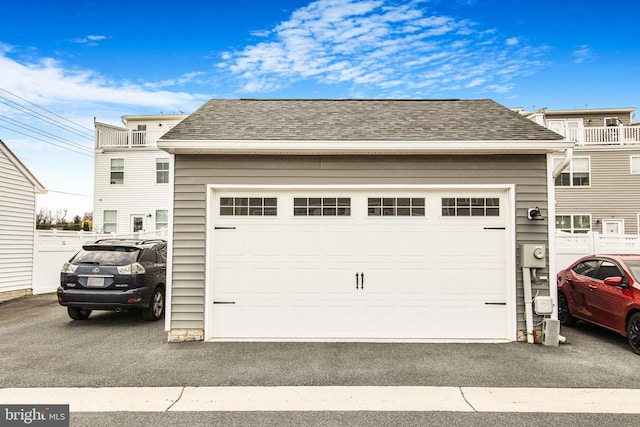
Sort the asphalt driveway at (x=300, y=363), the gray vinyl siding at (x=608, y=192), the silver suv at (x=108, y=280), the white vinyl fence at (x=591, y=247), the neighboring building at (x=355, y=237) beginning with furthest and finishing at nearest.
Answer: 1. the gray vinyl siding at (x=608, y=192)
2. the white vinyl fence at (x=591, y=247)
3. the silver suv at (x=108, y=280)
4. the neighboring building at (x=355, y=237)
5. the asphalt driveway at (x=300, y=363)

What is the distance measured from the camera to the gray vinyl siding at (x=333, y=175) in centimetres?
661

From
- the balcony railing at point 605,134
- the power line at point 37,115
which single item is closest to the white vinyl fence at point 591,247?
the balcony railing at point 605,134

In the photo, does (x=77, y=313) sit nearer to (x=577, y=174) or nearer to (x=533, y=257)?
(x=533, y=257)

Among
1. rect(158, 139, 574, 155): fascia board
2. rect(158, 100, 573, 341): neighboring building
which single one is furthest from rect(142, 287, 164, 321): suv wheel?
rect(158, 139, 574, 155): fascia board

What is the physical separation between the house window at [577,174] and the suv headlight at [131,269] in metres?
18.2

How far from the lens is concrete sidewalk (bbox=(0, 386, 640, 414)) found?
160 inches

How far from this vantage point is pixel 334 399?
4277 millimetres

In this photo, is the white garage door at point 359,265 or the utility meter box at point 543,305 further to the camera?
the white garage door at point 359,265

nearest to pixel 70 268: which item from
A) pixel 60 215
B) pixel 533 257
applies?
pixel 533 257

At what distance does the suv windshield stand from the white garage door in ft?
7.71

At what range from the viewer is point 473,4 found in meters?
12.3

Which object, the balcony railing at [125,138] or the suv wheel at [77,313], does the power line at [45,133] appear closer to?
the balcony railing at [125,138]

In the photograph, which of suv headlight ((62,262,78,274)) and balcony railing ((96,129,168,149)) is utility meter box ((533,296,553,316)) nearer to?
suv headlight ((62,262,78,274))

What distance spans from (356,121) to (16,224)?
10254 mm
